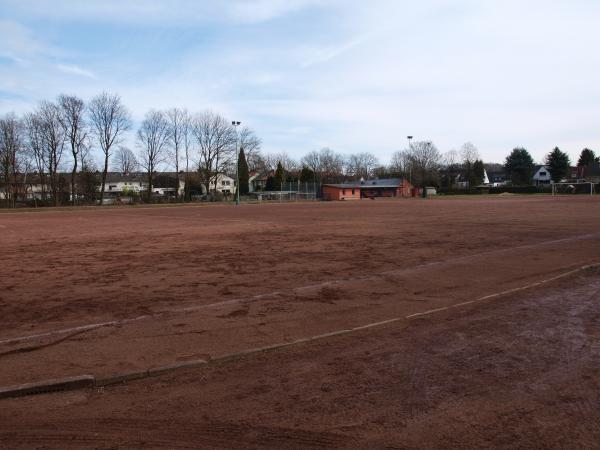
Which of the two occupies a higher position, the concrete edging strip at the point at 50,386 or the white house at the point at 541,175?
the white house at the point at 541,175

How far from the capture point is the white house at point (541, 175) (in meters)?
119

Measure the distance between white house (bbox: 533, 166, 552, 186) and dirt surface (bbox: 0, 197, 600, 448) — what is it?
12027 centimetres

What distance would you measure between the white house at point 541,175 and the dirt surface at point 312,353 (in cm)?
12027

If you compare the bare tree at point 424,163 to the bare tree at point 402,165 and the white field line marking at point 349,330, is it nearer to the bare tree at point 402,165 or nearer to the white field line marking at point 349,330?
the bare tree at point 402,165

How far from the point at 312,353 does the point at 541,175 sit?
436ft

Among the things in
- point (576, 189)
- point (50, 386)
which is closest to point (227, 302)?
point (50, 386)

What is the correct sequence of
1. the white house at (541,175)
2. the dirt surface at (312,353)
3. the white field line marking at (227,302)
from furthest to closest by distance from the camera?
the white house at (541,175)
the white field line marking at (227,302)
the dirt surface at (312,353)

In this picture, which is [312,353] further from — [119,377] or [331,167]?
[331,167]

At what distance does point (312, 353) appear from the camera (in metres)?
5.65

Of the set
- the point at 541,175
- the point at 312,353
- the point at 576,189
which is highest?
the point at 541,175

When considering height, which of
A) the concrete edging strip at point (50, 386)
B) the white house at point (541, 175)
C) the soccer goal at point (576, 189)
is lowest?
the concrete edging strip at point (50, 386)

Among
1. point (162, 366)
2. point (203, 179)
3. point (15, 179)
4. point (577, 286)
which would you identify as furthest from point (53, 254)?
point (203, 179)

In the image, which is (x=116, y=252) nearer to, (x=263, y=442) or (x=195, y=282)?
(x=195, y=282)

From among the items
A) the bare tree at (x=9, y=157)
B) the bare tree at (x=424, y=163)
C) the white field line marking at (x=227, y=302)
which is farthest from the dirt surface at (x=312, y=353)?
the bare tree at (x=424, y=163)
